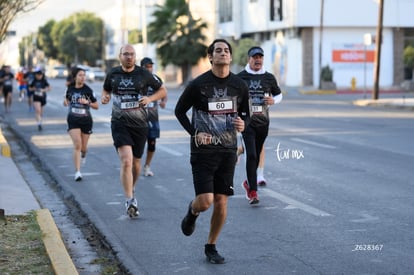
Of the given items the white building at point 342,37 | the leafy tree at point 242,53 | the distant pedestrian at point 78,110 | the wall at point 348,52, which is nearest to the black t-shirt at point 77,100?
the distant pedestrian at point 78,110

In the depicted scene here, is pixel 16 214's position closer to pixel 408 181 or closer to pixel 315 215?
pixel 315 215

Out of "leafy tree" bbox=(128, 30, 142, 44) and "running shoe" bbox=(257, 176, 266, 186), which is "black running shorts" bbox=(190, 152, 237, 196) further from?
"leafy tree" bbox=(128, 30, 142, 44)

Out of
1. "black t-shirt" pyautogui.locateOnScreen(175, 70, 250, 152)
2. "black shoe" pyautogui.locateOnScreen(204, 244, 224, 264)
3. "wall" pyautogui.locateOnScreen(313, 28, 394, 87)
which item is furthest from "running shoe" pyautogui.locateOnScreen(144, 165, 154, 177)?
"wall" pyautogui.locateOnScreen(313, 28, 394, 87)

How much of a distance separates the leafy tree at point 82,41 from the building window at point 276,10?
2646 inches

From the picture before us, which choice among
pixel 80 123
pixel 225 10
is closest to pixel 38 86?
Result: pixel 80 123

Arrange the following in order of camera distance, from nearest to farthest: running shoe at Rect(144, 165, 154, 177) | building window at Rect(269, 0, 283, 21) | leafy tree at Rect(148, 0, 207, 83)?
running shoe at Rect(144, 165, 154, 177)
building window at Rect(269, 0, 283, 21)
leafy tree at Rect(148, 0, 207, 83)

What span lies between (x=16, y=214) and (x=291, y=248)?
3.49 metres

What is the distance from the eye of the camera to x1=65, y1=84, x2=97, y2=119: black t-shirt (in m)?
13.9

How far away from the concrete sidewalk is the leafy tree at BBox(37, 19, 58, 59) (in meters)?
140

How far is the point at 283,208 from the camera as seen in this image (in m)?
10.7

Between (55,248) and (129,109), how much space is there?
2821mm

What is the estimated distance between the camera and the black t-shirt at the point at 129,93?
34.1 ft

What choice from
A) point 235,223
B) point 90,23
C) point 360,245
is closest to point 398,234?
point 360,245

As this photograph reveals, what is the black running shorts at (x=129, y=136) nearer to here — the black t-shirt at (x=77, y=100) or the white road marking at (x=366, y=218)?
the white road marking at (x=366, y=218)
